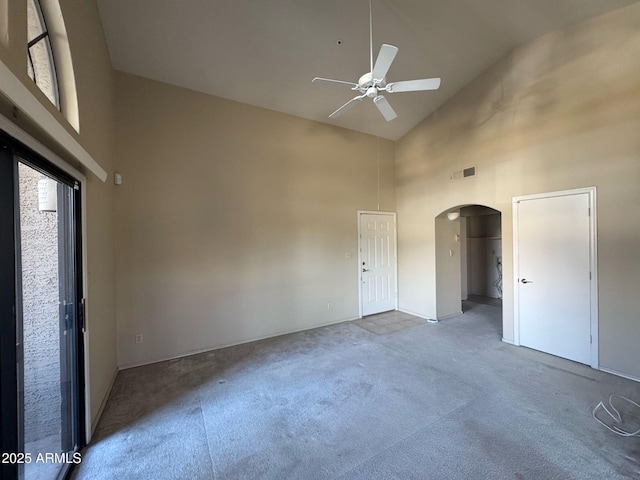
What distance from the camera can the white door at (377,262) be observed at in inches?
201

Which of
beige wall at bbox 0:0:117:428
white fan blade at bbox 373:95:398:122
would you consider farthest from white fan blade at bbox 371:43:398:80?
beige wall at bbox 0:0:117:428

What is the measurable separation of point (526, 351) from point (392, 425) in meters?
2.60

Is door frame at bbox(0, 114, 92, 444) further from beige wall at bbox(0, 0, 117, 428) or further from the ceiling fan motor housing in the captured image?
the ceiling fan motor housing

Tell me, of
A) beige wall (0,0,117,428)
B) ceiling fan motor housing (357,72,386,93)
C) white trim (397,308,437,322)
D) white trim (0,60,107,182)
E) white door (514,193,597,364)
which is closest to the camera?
white trim (0,60,107,182)

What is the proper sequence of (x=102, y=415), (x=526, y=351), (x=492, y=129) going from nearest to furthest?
(x=102, y=415) < (x=526, y=351) < (x=492, y=129)

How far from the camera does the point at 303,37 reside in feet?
9.77

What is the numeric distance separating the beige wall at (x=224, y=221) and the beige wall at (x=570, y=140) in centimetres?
202

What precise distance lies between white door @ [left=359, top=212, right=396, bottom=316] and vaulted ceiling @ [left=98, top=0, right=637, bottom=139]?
247 cm

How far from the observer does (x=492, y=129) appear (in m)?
3.87

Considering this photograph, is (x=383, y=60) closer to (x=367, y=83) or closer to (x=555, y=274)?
(x=367, y=83)

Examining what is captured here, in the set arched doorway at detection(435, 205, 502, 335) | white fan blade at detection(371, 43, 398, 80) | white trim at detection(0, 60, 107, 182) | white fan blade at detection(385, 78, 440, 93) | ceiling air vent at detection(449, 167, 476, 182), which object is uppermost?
white fan blade at detection(371, 43, 398, 80)

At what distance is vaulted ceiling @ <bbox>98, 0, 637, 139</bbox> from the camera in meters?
2.65

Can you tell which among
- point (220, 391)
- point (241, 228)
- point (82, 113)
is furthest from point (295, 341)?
point (82, 113)

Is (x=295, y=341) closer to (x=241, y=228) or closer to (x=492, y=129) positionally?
(x=241, y=228)
